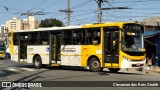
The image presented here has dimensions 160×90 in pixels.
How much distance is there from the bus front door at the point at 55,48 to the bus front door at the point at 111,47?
4298 millimetres

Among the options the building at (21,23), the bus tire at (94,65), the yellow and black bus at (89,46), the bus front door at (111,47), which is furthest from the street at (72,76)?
the building at (21,23)

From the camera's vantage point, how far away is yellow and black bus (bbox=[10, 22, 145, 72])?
2009 centimetres

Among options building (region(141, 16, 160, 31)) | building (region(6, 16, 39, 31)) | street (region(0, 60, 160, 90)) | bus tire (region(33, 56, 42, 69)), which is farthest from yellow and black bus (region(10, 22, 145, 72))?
building (region(6, 16, 39, 31))

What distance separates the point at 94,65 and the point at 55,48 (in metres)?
3.93

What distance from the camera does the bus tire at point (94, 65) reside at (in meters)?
21.2

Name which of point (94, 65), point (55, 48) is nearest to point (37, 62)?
point (55, 48)

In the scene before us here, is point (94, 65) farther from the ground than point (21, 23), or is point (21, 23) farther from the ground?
point (21, 23)

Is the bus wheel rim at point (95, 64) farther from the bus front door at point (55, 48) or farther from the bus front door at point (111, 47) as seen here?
the bus front door at point (55, 48)

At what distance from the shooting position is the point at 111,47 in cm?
2045

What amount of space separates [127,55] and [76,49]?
4.01 metres

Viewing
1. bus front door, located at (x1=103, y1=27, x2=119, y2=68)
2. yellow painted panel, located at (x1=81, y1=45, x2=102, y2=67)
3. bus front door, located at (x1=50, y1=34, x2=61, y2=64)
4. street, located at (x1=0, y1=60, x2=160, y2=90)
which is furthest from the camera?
bus front door, located at (x1=50, y1=34, x2=61, y2=64)

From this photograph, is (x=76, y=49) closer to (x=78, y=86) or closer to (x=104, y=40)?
(x=104, y=40)

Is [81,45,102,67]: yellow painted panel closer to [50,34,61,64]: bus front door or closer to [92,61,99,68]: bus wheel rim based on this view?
[92,61,99,68]: bus wheel rim

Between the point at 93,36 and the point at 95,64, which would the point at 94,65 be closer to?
the point at 95,64
